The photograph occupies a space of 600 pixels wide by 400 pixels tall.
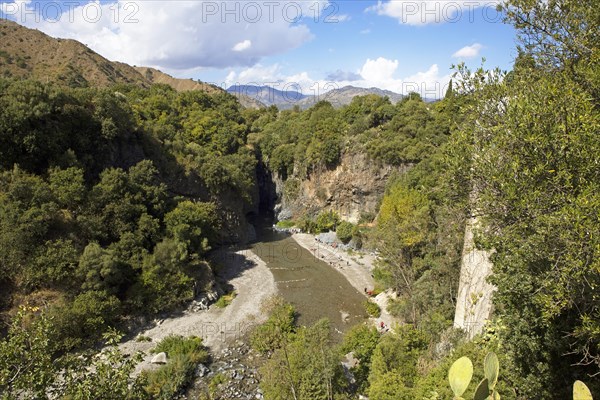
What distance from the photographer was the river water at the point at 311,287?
26219mm

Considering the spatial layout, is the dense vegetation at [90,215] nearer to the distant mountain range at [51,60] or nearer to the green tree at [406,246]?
the green tree at [406,246]

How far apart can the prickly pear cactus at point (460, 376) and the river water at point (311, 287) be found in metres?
21.5

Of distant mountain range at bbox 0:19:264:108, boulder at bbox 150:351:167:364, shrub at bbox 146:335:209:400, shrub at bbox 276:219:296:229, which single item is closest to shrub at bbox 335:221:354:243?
shrub at bbox 276:219:296:229

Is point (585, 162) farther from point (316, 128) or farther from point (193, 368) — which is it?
point (316, 128)

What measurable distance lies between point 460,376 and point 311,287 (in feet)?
91.6

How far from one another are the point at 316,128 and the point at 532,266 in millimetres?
45837

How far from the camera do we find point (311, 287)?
3091 cm

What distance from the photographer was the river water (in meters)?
26.2

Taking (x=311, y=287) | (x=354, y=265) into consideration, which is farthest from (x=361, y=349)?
(x=354, y=265)

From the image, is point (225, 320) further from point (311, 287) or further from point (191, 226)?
point (191, 226)

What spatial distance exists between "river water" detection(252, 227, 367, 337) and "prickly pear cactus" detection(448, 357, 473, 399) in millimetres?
21507

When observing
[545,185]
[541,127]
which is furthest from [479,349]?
[541,127]

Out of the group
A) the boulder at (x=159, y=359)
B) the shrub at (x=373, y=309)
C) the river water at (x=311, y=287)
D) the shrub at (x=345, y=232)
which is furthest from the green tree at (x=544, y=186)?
the shrub at (x=345, y=232)

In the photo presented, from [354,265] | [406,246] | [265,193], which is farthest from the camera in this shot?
[265,193]
